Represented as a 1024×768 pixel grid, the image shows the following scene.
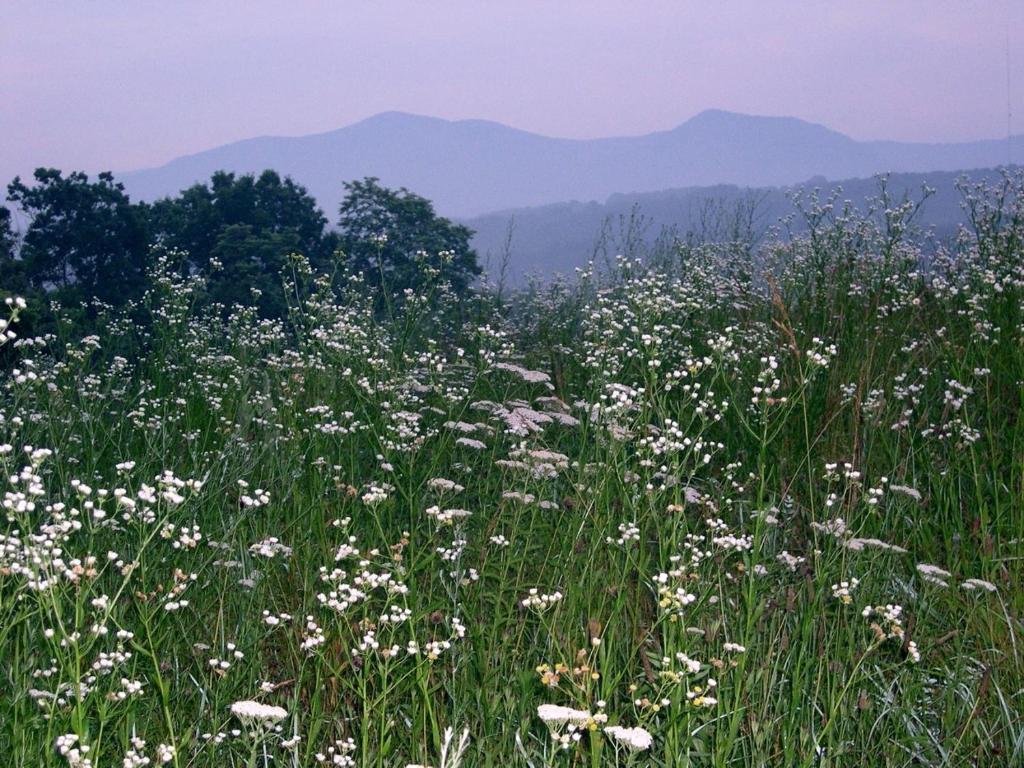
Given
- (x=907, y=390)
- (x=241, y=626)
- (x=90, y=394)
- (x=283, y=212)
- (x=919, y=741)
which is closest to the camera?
(x=919, y=741)

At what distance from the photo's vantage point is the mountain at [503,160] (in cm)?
16338

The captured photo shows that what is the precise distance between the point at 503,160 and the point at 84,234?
161 metres

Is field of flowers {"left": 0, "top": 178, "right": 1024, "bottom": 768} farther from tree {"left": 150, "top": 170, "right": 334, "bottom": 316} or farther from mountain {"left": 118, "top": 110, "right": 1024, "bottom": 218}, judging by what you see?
mountain {"left": 118, "top": 110, "right": 1024, "bottom": 218}

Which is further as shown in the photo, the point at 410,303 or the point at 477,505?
the point at 410,303

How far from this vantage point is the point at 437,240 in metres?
15.2

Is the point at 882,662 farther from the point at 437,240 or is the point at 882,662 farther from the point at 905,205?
the point at 437,240

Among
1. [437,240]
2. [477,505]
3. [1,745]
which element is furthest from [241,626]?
[437,240]

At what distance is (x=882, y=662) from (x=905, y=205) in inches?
245

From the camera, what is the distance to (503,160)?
171000 millimetres

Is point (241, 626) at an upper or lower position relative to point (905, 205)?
lower

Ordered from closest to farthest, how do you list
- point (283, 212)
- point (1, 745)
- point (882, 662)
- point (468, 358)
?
1. point (1, 745)
2. point (882, 662)
3. point (468, 358)
4. point (283, 212)

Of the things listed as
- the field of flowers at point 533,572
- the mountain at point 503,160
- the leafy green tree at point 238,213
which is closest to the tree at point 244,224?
the leafy green tree at point 238,213

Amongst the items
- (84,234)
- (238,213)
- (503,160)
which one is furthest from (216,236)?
(503,160)

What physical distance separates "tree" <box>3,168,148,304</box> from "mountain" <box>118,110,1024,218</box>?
137 metres
